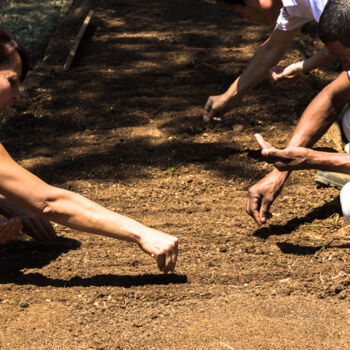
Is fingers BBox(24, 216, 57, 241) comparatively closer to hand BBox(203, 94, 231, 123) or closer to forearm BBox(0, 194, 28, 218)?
forearm BBox(0, 194, 28, 218)

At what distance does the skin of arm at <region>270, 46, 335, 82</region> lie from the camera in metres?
4.20

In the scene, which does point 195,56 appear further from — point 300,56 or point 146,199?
point 146,199

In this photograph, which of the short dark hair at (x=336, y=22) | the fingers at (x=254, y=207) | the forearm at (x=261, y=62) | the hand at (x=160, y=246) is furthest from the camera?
the forearm at (x=261, y=62)

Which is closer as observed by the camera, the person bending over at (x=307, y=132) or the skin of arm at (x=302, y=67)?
the person bending over at (x=307, y=132)

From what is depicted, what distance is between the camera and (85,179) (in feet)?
14.4

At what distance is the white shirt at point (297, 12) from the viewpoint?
3332 mm

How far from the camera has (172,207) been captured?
4020 mm

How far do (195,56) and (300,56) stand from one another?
3.50 feet

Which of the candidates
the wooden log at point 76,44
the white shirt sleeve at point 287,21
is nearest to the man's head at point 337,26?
the white shirt sleeve at point 287,21

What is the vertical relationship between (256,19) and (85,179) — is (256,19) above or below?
above

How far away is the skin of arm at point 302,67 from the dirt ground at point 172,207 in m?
0.66

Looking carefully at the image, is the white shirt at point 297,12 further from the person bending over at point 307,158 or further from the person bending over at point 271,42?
the person bending over at point 307,158

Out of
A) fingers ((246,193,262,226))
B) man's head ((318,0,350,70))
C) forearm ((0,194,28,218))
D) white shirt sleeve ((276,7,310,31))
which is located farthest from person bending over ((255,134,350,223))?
forearm ((0,194,28,218))

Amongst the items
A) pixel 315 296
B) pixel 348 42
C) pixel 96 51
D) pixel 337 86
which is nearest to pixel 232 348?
pixel 315 296
